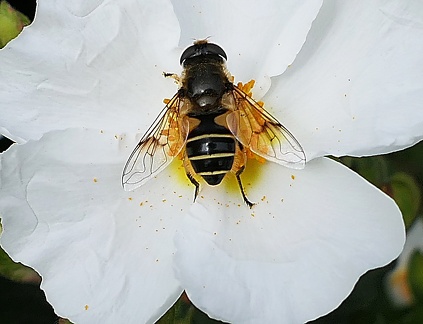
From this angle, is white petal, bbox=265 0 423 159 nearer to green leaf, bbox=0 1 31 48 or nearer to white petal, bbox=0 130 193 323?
white petal, bbox=0 130 193 323

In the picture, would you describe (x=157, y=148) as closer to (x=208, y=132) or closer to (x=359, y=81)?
(x=208, y=132)

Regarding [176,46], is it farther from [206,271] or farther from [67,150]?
[206,271]

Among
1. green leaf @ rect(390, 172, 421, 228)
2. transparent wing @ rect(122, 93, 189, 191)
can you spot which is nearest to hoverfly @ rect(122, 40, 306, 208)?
transparent wing @ rect(122, 93, 189, 191)

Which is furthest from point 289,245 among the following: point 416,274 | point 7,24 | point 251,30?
point 7,24

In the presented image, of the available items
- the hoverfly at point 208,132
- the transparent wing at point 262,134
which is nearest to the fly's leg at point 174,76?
the hoverfly at point 208,132

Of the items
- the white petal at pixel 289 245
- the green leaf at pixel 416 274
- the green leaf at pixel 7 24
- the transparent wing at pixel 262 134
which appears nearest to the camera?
the white petal at pixel 289 245

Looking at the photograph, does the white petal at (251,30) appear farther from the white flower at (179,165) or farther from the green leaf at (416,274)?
the green leaf at (416,274)

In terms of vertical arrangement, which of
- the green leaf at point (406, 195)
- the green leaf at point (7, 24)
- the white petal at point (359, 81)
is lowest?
the green leaf at point (406, 195)
